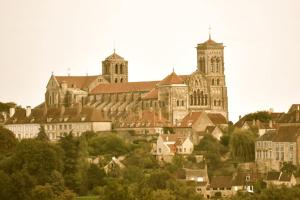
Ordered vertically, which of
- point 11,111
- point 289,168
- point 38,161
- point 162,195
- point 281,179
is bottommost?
point 162,195

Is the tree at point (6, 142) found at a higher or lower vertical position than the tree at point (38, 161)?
higher

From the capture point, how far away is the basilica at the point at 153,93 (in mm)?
127812

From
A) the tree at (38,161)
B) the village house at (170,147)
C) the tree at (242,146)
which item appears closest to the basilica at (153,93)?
the village house at (170,147)

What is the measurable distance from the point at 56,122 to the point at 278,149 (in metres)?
21.2

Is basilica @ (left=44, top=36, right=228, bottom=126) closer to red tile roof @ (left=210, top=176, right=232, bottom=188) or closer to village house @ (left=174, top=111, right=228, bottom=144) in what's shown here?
village house @ (left=174, top=111, right=228, bottom=144)

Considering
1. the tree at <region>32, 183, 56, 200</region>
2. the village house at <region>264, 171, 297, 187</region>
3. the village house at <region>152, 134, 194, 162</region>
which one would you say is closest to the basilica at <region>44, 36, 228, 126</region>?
the village house at <region>152, 134, 194, 162</region>

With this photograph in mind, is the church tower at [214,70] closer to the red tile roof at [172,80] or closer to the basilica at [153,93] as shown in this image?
the basilica at [153,93]

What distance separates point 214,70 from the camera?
134m

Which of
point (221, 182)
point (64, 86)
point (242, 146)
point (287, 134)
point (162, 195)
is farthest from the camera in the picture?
point (64, 86)

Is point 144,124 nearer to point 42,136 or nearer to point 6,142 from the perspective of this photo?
point 42,136

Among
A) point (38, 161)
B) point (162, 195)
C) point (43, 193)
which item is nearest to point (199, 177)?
point (38, 161)

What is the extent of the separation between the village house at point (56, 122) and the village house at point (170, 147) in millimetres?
8472

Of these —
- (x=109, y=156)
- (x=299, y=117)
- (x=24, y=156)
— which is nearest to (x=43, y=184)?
(x=24, y=156)

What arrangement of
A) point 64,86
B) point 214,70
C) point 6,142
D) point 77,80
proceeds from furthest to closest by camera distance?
point 77,80 → point 64,86 → point 214,70 → point 6,142
